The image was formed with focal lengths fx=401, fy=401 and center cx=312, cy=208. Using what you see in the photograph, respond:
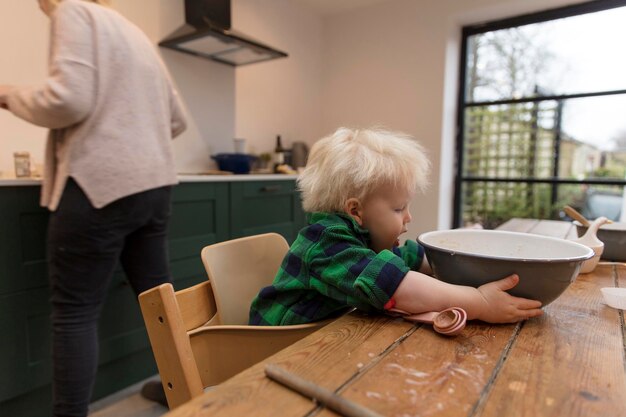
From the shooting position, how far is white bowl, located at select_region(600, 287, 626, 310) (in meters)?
0.68

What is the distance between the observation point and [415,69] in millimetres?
2941

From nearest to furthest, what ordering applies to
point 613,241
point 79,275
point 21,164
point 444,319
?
point 444,319
point 613,241
point 79,275
point 21,164

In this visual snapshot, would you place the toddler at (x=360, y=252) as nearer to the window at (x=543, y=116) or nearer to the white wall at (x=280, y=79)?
the white wall at (x=280, y=79)

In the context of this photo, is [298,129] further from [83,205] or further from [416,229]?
[83,205]

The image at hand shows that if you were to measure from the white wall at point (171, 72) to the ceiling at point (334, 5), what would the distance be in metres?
1.00

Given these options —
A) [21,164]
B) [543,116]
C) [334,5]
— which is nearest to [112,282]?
[21,164]

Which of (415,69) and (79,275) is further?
(415,69)

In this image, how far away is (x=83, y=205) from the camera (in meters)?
1.13

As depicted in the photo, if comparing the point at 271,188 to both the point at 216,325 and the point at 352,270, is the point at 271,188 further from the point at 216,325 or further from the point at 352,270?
the point at 352,270

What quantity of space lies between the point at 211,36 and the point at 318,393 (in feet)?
6.76

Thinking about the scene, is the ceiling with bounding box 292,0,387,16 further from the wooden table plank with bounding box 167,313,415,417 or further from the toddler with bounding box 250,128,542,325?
the wooden table plank with bounding box 167,313,415,417

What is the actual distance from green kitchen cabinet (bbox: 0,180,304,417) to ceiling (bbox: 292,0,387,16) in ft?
5.64

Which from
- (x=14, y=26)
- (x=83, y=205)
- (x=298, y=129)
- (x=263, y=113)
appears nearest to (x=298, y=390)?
(x=83, y=205)

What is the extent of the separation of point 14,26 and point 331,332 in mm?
1976
